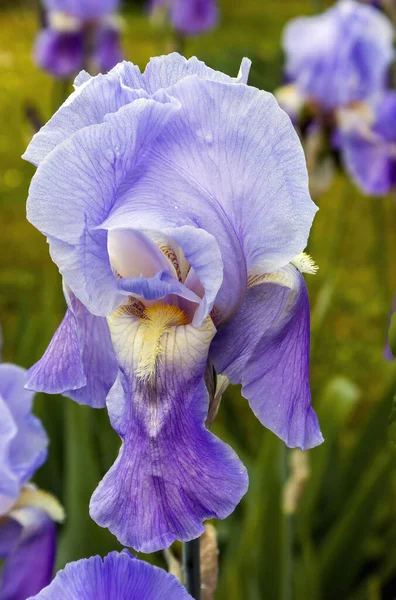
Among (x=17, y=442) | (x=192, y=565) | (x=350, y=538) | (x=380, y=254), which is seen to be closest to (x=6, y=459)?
(x=17, y=442)

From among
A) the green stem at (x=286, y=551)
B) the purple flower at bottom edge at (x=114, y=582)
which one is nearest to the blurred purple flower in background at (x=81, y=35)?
the green stem at (x=286, y=551)

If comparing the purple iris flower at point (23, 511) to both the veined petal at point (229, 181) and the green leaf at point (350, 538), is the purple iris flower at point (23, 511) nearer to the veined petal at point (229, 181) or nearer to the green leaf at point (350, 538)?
the veined petal at point (229, 181)

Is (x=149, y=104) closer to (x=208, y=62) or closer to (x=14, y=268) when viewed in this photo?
(x=208, y=62)

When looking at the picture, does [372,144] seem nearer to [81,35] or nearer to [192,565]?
[81,35]

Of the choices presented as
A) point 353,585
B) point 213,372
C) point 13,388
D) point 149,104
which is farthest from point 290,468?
point 149,104

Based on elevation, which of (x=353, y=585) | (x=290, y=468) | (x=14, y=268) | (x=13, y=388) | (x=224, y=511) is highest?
(x=224, y=511)

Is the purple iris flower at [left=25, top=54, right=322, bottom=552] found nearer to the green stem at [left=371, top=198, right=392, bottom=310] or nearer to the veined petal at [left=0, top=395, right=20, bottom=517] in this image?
the veined petal at [left=0, top=395, right=20, bottom=517]
